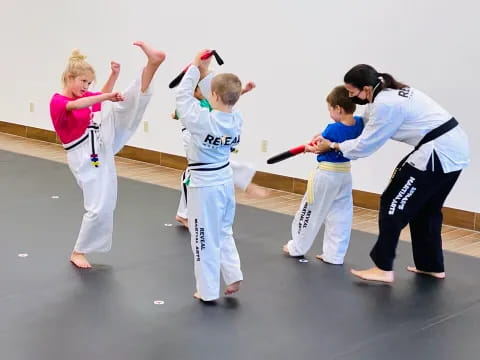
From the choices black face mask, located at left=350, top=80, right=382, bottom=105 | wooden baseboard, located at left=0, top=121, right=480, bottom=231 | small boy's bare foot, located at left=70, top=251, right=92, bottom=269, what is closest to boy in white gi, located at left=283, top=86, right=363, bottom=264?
black face mask, located at left=350, top=80, right=382, bottom=105

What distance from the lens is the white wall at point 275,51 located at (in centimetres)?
516

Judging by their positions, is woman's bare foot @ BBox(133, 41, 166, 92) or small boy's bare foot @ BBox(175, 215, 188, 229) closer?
woman's bare foot @ BBox(133, 41, 166, 92)

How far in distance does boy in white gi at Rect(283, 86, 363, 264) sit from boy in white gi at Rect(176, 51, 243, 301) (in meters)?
0.73

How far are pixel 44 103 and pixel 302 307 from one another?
197 inches

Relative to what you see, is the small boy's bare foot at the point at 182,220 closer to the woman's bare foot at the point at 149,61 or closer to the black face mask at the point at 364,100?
the woman's bare foot at the point at 149,61

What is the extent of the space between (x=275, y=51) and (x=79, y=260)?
2622mm

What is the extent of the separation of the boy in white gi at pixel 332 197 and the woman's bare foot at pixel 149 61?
35.5 inches

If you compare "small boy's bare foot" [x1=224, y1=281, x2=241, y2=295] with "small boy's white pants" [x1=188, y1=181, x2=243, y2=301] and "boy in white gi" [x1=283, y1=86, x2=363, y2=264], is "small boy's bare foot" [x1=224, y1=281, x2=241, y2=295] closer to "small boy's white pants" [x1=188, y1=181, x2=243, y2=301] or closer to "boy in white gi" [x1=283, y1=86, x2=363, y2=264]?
"small boy's white pants" [x1=188, y1=181, x2=243, y2=301]

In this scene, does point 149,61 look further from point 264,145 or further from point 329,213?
point 264,145

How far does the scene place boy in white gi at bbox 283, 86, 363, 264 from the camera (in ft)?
13.6

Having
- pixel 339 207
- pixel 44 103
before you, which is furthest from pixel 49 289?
pixel 44 103

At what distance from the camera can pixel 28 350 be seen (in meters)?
3.07

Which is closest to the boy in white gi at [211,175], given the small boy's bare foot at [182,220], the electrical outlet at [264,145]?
the small boy's bare foot at [182,220]

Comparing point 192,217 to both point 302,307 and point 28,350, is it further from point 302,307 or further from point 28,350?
point 28,350
